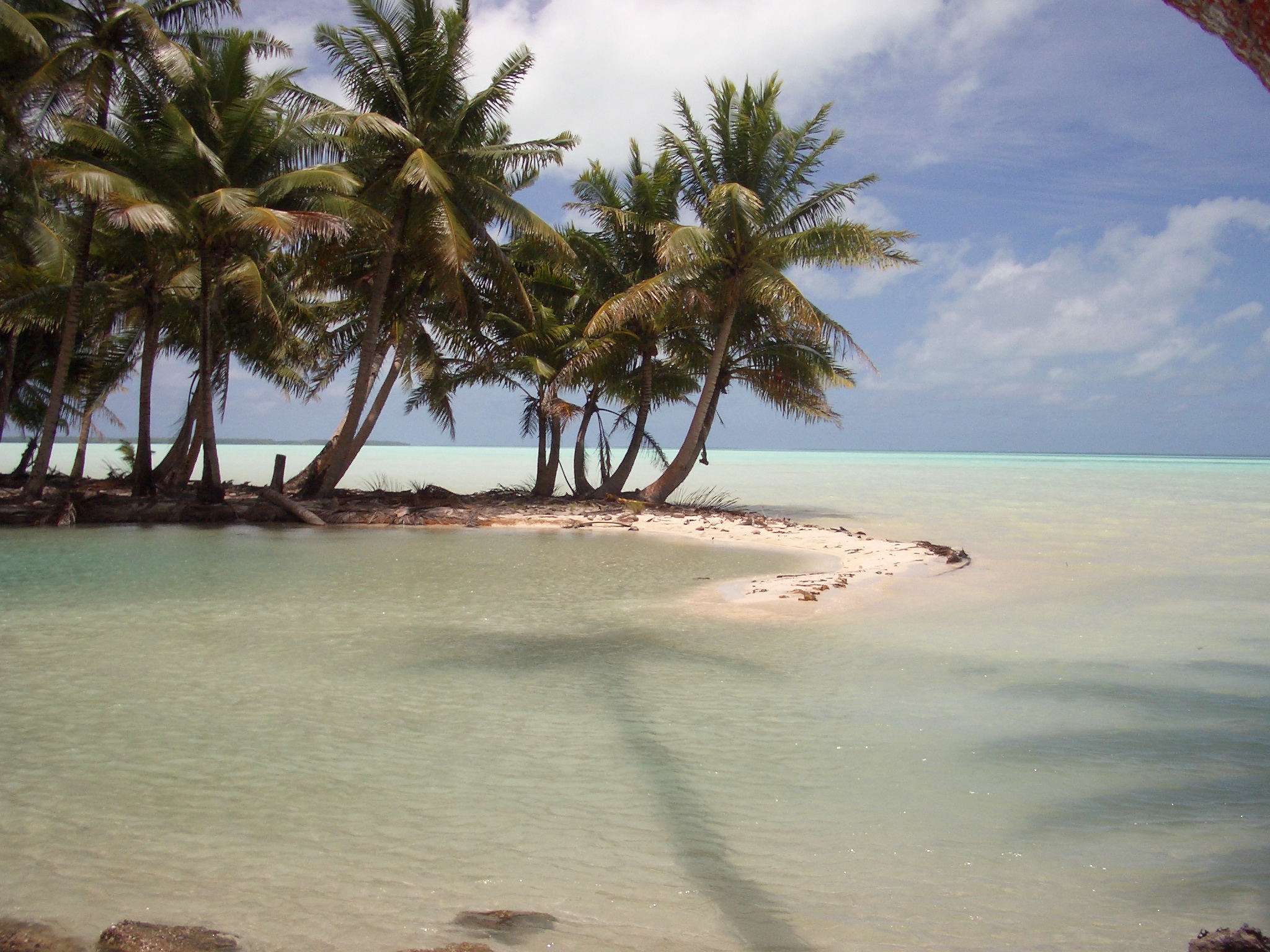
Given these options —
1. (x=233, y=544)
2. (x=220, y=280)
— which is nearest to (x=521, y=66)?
(x=220, y=280)

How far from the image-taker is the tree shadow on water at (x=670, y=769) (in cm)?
276

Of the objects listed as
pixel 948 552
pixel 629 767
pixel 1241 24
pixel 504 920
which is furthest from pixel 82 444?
pixel 1241 24

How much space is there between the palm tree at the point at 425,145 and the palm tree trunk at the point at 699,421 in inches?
148

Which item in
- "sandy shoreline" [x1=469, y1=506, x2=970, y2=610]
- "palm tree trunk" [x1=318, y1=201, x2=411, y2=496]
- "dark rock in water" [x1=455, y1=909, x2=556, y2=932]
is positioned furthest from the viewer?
"palm tree trunk" [x1=318, y1=201, x2=411, y2=496]

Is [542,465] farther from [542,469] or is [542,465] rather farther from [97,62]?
[97,62]

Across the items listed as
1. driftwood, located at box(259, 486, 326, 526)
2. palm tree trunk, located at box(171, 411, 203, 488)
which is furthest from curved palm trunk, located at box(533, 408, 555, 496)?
palm tree trunk, located at box(171, 411, 203, 488)

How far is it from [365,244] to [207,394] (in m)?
4.36

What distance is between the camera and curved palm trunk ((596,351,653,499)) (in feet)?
67.8

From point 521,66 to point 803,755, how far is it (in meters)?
16.2

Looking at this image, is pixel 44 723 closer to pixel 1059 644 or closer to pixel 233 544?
pixel 1059 644

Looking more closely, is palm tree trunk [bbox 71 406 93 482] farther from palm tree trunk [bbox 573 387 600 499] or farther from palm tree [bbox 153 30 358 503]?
palm tree trunk [bbox 573 387 600 499]

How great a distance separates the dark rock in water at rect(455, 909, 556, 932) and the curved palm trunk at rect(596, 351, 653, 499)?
17.7 meters

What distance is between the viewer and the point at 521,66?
1706 centimetres

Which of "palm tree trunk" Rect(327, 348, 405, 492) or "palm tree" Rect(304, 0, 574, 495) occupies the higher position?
"palm tree" Rect(304, 0, 574, 495)
